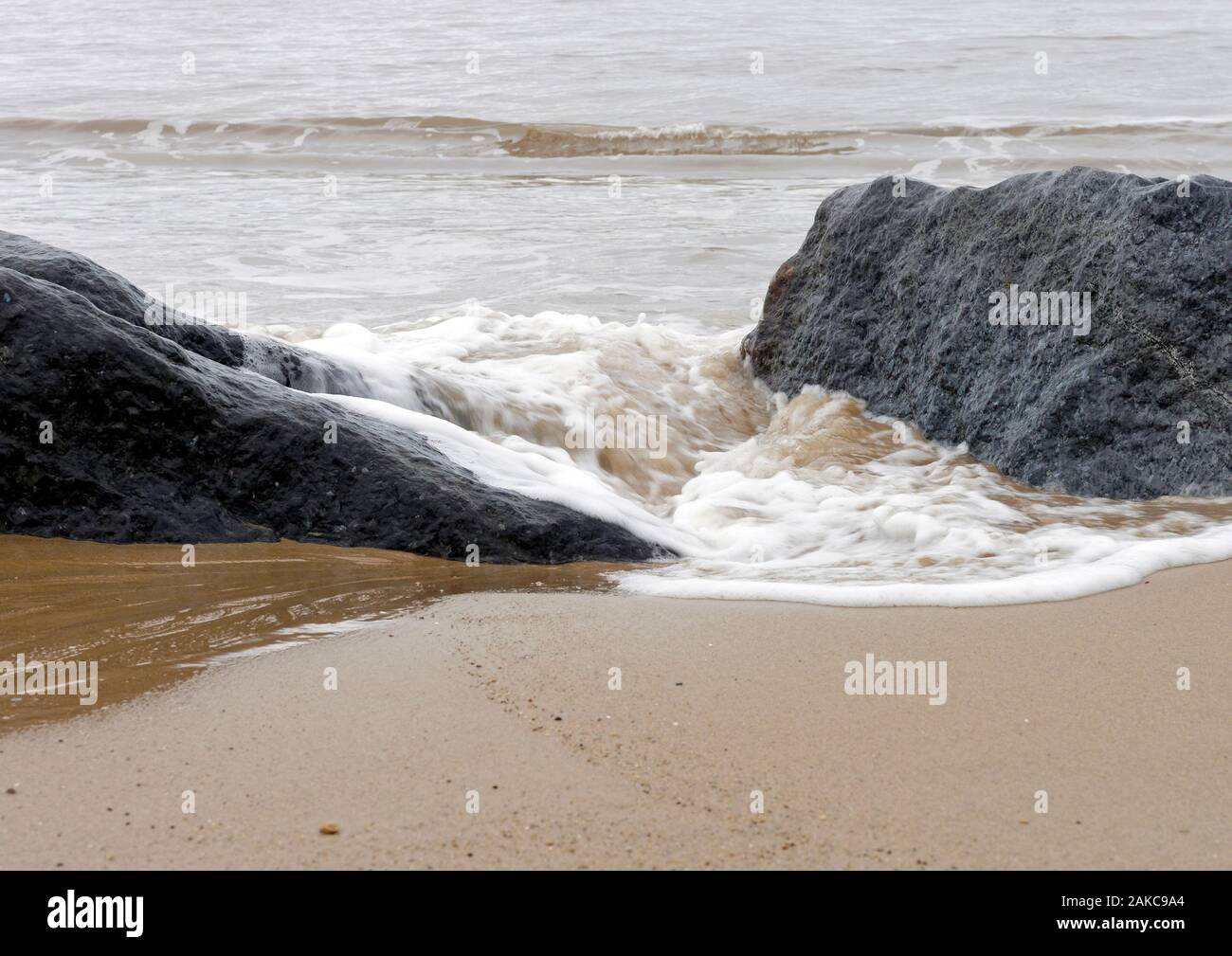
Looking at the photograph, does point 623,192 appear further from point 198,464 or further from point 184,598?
point 184,598

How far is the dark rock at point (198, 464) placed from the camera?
3.49 metres

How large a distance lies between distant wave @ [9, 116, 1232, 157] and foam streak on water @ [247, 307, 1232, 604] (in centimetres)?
1054

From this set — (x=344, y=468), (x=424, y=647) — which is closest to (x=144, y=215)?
(x=344, y=468)

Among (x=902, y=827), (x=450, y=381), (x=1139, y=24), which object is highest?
(x=1139, y=24)

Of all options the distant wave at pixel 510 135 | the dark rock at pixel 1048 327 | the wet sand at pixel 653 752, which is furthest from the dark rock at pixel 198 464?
the distant wave at pixel 510 135

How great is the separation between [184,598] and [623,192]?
1062cm

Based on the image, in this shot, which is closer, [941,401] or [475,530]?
[475,530]

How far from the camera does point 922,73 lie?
19938mm

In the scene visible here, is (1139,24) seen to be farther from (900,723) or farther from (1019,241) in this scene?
(900,723)

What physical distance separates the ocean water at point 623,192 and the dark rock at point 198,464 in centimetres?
32

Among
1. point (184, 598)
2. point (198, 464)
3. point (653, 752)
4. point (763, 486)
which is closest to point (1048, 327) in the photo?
point (763, 486)

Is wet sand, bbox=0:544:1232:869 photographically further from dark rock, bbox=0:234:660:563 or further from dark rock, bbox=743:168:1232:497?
dark rock, bbox=743:168:1232:497

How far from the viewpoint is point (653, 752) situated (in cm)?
239

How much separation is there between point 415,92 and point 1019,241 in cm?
1673
